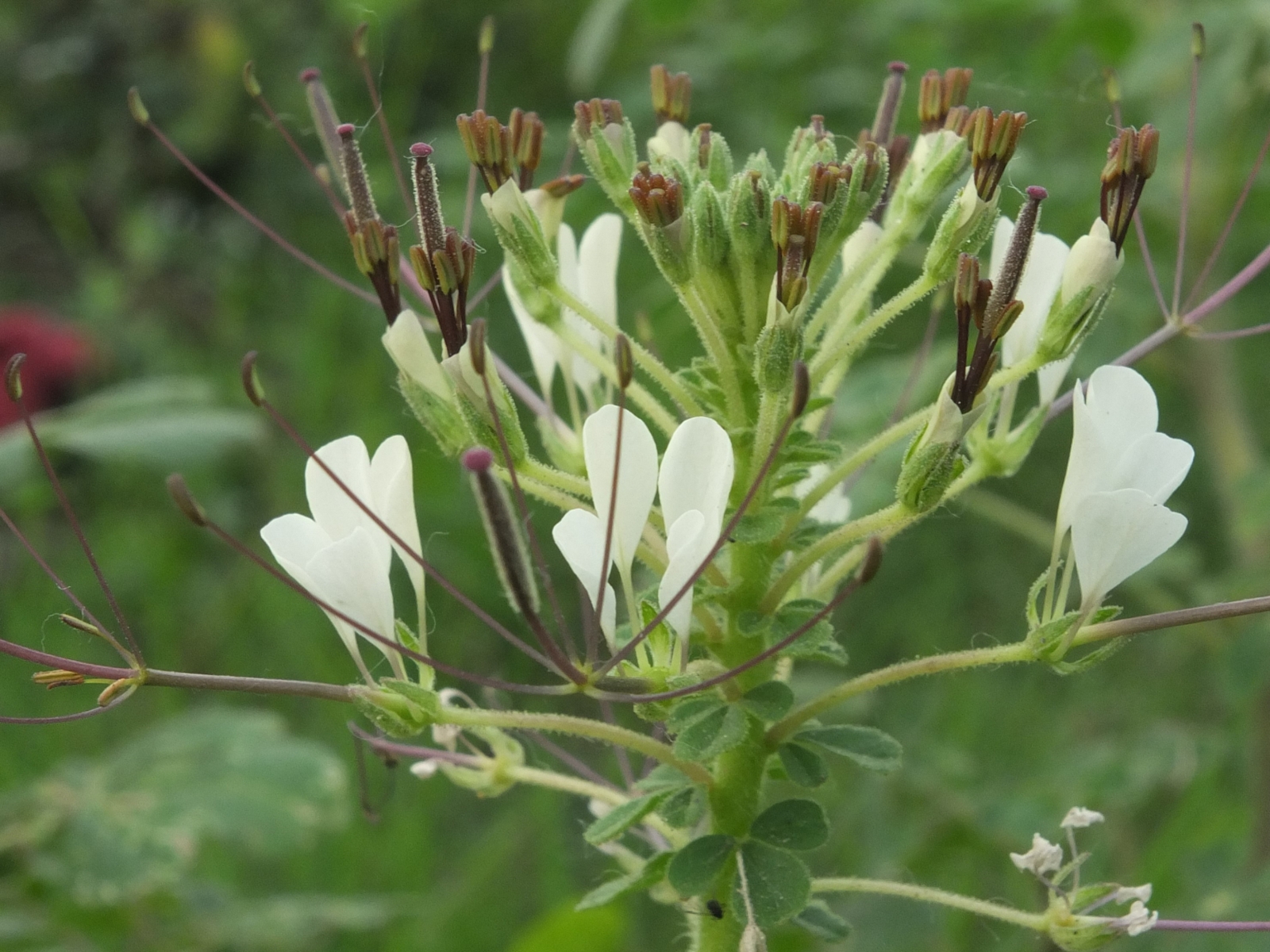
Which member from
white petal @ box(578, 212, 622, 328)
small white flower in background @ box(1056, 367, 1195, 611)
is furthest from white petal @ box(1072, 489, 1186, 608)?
white petal @ box(578, 212, 622, 328)

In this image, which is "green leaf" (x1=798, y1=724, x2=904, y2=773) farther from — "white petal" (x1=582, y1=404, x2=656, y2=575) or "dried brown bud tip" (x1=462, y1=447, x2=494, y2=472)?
"dried brown bud tip" (x1=462, y1=447, x2=494, y2=472)

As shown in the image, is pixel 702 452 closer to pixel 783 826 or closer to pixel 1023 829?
pixel 783 826

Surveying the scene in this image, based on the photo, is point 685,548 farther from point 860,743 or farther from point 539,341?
point 539,341

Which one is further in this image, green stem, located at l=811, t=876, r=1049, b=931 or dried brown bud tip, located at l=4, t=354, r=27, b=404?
green stem, located at l=811, t=876, r=1049, b=931

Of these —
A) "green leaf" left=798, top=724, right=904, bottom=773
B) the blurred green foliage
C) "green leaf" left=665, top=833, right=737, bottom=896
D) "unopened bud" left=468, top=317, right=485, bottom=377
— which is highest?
"unopened bud" left=468, top=317, right=485, bottom=377

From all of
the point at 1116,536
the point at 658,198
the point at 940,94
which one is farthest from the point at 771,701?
the point at 940,94

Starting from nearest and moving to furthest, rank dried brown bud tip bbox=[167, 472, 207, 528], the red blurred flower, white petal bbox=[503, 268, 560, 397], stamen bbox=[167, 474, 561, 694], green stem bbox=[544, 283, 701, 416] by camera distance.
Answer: dried brown bud tip bbox=[167, 472, 207, 528] < stamen bbox=[167, 474, 561, 694] < green stem bbox=[544, 283, 701, 416] < white petal bbox=[503, 268, 560, 397] < the red blurred flower

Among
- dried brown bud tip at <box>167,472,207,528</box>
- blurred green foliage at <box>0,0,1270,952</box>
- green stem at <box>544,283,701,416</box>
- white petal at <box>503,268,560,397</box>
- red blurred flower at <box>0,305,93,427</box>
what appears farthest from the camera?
red blurred flower at <box>0,305,93,427</box>

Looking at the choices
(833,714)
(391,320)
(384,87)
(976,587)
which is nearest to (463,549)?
(833,714)
